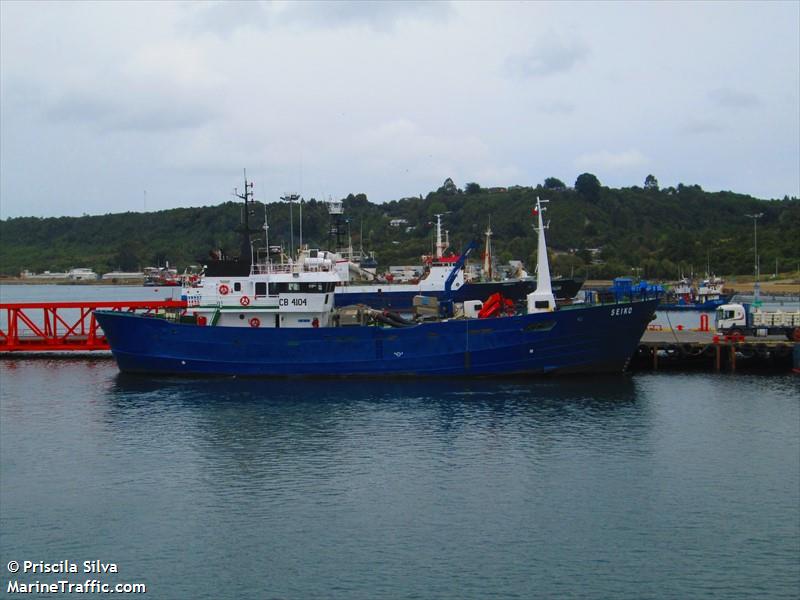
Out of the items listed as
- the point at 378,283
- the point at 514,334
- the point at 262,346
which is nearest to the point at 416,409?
the point at 514,334

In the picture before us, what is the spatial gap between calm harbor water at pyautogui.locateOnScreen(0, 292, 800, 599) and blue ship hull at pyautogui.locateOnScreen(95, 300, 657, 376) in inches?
78.7

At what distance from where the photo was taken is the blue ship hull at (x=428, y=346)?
117ft

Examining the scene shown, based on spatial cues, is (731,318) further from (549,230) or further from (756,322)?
(549,230)

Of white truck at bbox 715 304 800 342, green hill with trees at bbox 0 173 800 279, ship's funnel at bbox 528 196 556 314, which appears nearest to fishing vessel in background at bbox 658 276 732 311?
green hill with trees at bbox 0 173 800 279

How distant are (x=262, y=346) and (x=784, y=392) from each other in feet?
74.5

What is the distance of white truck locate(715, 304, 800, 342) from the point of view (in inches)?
1629

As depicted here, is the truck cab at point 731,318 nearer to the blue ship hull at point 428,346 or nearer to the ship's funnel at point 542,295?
the blue ship hull at point 428,346

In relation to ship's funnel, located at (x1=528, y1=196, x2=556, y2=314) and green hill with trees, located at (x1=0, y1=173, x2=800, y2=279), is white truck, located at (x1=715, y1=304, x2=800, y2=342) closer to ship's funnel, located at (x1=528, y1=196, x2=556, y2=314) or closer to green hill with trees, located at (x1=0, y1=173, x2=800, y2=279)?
ship's funnel, located at (x1=528, y1=196, x2=556, y2=314)

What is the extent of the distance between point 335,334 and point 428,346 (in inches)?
165

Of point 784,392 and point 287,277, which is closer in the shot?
point 784,392

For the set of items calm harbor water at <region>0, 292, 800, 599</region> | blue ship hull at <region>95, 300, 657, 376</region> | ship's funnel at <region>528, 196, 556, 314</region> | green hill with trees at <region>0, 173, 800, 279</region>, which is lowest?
calm harbor water at <region>0, 292, 800, 599</region>

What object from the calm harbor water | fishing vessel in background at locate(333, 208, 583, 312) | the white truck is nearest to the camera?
the calm harbor water

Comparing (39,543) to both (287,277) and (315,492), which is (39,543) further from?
(287,277)

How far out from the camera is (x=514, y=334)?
35.5 meters
